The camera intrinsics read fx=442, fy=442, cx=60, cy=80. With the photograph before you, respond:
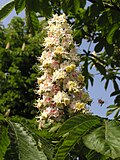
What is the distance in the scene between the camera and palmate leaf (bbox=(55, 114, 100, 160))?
1.17 metres

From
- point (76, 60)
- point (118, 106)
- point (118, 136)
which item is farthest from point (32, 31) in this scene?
point (118, 106)

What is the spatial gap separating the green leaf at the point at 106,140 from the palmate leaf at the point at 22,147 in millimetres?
132

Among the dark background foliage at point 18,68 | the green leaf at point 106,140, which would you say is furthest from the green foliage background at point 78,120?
the dark background foliage at point 18,68

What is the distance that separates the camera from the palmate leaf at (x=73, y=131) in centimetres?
117

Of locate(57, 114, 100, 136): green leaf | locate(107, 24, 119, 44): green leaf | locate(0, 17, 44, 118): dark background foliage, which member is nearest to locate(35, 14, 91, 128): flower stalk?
locate(107, 24, 119, 44): green leaf

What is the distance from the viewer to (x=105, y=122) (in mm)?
1240

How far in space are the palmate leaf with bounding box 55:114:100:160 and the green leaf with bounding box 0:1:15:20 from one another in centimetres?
99

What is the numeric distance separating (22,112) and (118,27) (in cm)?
969

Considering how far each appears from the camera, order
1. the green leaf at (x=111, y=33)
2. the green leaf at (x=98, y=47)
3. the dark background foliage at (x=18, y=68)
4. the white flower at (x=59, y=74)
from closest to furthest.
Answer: the white flower at (x=59, y=74) → the green leaf at (x=111, y=33) → the green leaf at (x=98, y=47) → the dark background foliage at (x=18, y=68)

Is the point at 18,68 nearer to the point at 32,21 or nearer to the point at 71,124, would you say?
the point at 32,21

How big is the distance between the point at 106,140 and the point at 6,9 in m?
1.17

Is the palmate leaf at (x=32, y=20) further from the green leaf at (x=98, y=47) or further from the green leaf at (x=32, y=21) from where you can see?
the green leaf at (x=98, y=47)

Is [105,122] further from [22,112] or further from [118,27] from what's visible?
[22,112]

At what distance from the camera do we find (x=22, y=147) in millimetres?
1077
